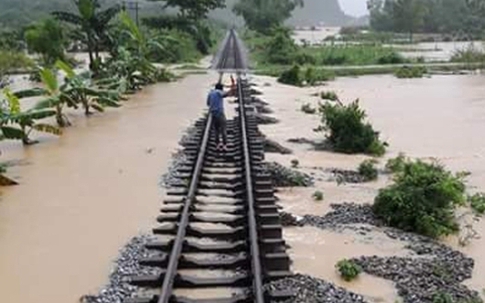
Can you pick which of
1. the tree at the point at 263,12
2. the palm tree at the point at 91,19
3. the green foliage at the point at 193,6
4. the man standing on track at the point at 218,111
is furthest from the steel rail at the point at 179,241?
the tree at the point at 263,12

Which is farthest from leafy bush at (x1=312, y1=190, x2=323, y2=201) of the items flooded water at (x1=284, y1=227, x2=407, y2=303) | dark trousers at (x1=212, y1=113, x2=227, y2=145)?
dark trousers at (x1=212, y1=113, x2=227, y2=145)

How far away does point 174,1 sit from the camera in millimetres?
58531

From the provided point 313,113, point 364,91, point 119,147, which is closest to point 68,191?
point 119,147

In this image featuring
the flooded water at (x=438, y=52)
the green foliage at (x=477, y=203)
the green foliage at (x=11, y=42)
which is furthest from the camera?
the flooded water at (x=438, y=52)

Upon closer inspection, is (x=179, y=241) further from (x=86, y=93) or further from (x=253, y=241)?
(x=86, y=93)

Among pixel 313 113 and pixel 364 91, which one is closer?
pixel 313 113

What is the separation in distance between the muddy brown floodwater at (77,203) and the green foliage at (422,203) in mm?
3349

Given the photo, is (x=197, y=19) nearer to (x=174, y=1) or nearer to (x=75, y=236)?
(x=174, y=1)

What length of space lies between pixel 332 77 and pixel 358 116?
87.2 ft

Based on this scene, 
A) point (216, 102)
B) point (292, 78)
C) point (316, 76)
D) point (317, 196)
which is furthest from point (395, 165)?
point (316, 76)

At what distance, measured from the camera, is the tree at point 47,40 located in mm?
36656

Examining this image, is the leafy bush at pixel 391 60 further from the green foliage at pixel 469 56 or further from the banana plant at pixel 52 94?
the banana plant at pixel 52 94

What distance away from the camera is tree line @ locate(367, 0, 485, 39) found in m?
107

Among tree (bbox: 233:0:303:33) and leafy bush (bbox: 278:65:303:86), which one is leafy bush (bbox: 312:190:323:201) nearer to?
leafy bush (bbox: 278:65:303:86)
